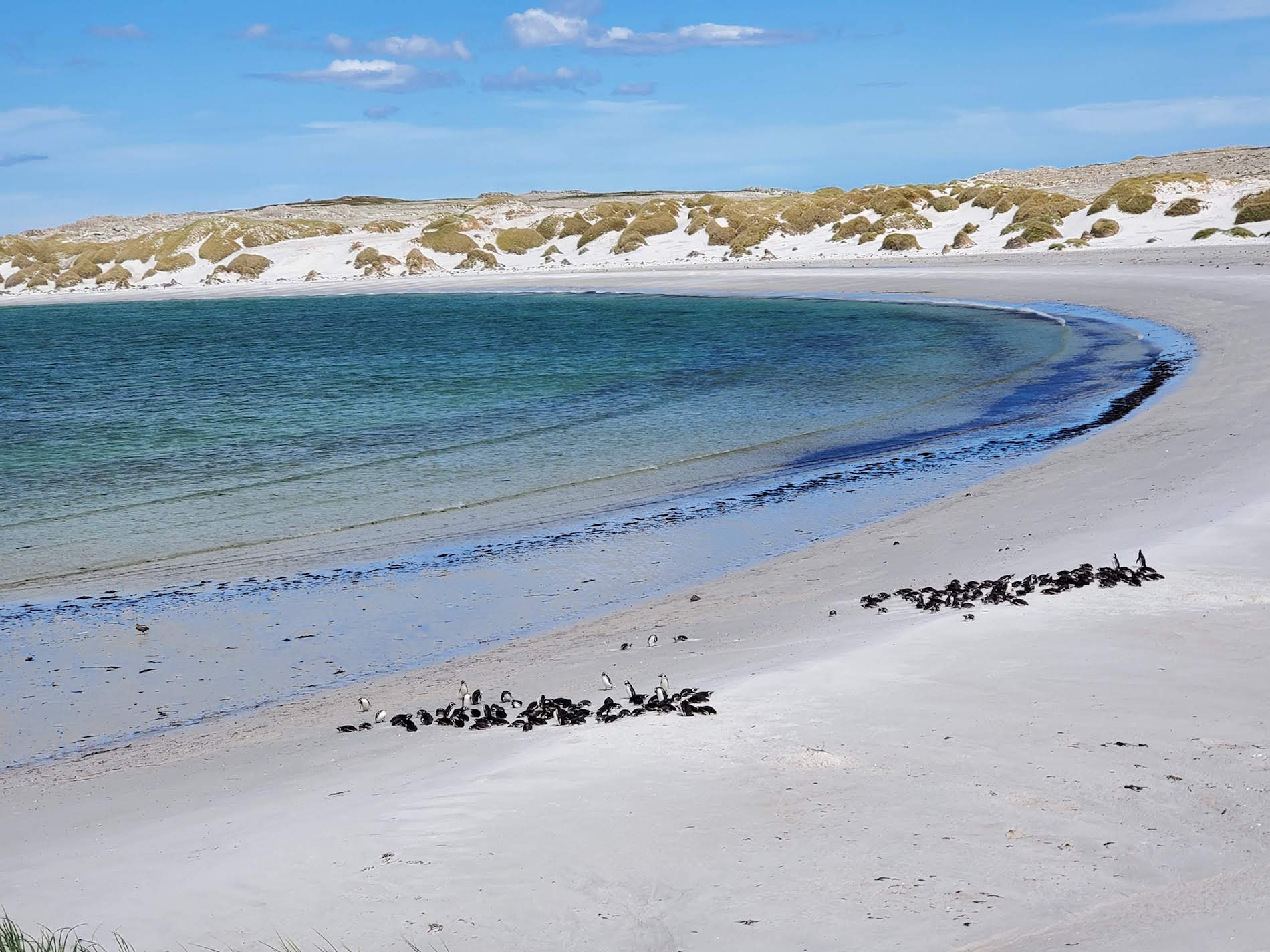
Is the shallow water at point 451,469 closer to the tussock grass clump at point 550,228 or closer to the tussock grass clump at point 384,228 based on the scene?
the tussock grass clump at point 550,228

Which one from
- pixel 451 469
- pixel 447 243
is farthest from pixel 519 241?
pixel 451 469

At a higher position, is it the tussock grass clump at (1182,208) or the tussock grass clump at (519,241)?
the tussock grass clump at (519,241)

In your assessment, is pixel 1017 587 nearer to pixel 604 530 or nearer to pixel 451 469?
pixel 604 530

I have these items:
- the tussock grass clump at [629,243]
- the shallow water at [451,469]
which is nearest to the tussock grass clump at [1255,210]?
the shallow water at [451,469]

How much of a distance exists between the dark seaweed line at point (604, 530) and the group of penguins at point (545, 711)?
4.05 metres

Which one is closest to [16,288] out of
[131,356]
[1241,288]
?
[131,356]

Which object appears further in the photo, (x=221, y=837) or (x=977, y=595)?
(x=977, y=595)

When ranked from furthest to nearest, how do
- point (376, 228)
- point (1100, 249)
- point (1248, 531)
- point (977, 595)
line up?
point (376, 228) < point (1100, 249) < point (1248, 531) < point (977, 595)

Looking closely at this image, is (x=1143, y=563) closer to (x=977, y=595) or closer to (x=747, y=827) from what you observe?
(x=977, y=595)

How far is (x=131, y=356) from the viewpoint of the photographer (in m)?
35.4

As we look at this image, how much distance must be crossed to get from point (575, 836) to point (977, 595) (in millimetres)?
4005

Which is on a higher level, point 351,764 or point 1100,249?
point 1100,249

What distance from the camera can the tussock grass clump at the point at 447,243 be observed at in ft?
229

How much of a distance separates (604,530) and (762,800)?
7.18m
